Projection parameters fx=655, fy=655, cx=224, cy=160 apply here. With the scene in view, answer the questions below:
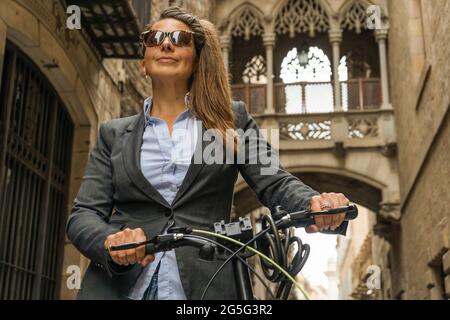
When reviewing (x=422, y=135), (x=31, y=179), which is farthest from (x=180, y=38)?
(x=422, y=135)

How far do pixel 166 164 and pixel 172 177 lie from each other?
5 cm

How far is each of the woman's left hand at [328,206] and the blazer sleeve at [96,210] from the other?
0.58m

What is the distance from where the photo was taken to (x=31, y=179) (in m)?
8.25

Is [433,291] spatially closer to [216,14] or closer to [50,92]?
[50,92]

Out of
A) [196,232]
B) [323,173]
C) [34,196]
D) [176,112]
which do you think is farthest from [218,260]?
[323,173]

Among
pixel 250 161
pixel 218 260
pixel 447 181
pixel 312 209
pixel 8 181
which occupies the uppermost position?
pixel 447 181

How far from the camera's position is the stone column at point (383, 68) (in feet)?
56.1

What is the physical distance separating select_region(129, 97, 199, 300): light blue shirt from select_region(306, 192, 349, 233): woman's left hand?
46 cm

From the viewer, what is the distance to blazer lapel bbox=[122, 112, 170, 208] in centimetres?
203

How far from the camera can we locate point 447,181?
9.70 m

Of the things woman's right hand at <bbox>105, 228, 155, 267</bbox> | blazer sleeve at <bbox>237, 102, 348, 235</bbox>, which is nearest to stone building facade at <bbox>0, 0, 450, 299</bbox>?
blazer sleeve at <bbox>237, 102, 348, 235</bbox>

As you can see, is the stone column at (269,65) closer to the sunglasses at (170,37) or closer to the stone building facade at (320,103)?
the stone building facade at (320,103)
